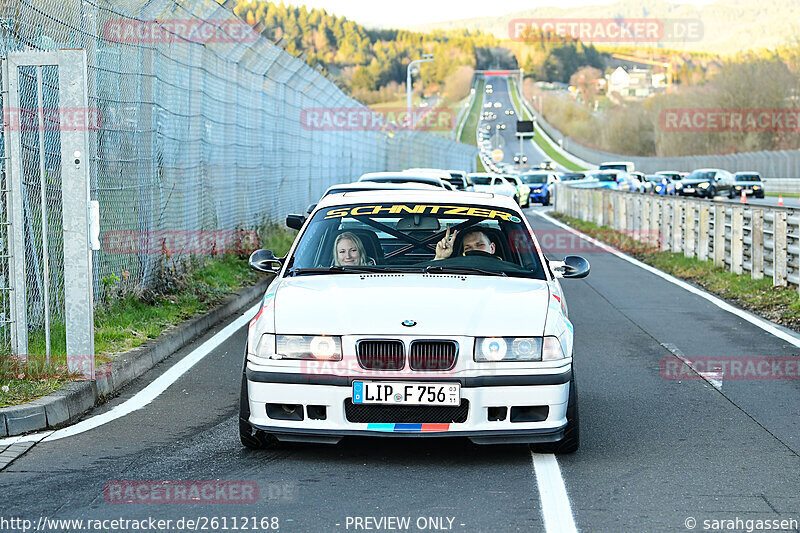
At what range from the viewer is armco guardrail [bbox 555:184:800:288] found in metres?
14.3

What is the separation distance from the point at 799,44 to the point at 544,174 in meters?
44.4

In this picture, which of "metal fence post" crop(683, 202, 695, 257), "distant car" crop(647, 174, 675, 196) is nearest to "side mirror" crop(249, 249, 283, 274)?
"metal fence post" crop(683, 202, 695, 257)

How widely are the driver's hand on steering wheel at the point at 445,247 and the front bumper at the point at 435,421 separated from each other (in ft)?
5.18

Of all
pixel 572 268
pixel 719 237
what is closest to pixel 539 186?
pixel 719 237

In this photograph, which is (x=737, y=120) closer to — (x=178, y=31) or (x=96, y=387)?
(x=178, y=31)

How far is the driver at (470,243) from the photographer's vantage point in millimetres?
7043

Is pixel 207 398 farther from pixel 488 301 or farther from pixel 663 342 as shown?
pixel 663 342

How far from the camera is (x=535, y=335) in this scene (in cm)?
575

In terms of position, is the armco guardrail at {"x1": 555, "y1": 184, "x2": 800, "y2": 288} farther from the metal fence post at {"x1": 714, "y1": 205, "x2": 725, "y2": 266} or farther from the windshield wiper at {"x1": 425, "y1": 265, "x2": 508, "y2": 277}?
the windshield wiper at {"x1": 425, "y1": 265, "x2": 508, "y2": 277}

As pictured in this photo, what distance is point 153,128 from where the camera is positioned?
40.6ft

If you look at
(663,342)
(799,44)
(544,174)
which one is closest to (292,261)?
(663,342)

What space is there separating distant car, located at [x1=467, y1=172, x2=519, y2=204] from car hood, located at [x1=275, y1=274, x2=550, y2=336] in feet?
106

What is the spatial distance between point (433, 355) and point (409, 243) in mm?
1857

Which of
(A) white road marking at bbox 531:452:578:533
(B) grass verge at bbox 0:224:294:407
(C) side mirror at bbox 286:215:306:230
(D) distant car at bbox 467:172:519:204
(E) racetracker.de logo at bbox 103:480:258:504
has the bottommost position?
(A) white road marking at bbox 531:452:578:533
